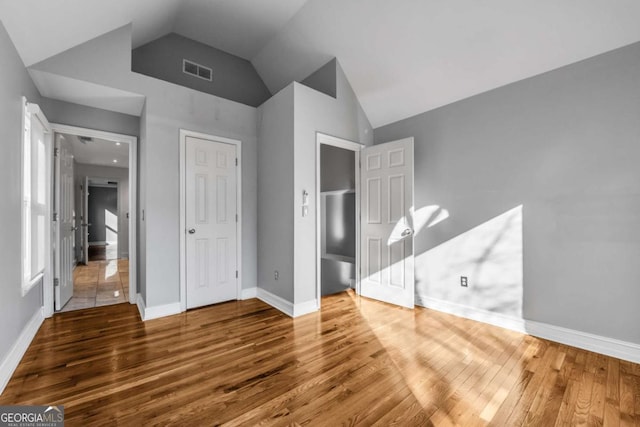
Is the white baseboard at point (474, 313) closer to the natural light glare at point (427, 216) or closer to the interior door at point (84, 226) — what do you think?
the natural light glare at point (427, 216)

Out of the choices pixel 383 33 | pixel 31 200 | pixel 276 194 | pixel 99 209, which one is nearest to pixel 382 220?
pixel 276 194

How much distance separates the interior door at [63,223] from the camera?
3332 millimetres

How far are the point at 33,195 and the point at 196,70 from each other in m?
2.48

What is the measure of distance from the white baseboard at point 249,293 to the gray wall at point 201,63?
2.86 meters

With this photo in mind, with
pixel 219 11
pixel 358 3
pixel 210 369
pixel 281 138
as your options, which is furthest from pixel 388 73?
pixel 210 369

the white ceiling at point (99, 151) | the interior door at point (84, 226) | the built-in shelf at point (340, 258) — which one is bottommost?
the built-in shelf at point (340, 258)

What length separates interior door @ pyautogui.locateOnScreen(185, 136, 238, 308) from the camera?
341 centimetres

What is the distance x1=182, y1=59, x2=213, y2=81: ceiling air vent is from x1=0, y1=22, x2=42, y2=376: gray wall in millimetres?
1815

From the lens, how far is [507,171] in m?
2.88

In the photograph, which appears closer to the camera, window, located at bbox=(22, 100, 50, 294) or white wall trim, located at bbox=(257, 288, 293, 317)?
window, located at bbox=(22, 100, 50, 294)

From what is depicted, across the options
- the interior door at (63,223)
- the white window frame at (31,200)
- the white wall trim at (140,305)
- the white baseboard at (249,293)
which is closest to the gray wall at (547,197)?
the white baseboard at (249,293)

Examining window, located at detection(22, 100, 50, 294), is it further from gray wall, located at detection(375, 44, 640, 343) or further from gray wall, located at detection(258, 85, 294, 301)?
gray wall, located at detection(375, 44, 640, 343)

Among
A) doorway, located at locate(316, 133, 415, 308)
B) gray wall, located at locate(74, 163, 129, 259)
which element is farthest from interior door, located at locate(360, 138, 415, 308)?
gray wall, located at locate(74, 163, 129, 259)

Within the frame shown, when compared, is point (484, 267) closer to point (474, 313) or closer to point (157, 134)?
point (474, 313)
